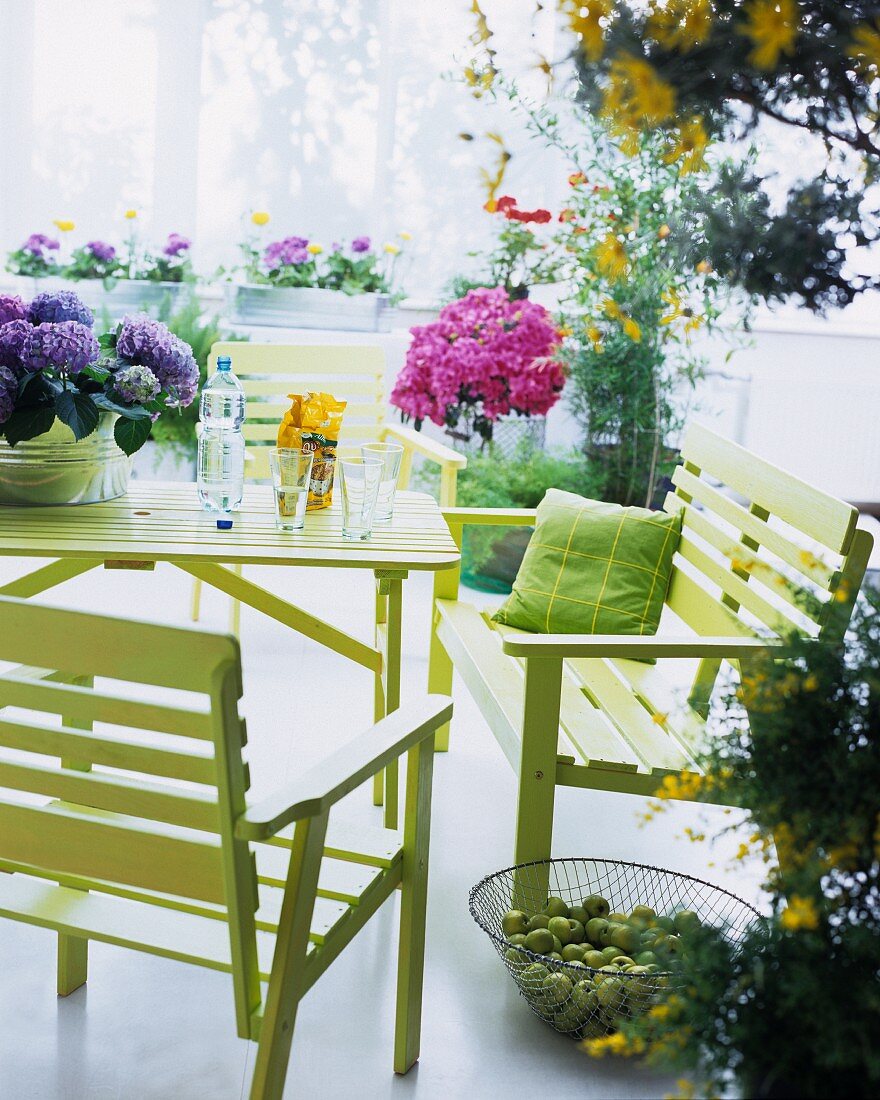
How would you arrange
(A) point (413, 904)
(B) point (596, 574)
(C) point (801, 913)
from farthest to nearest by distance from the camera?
(B) point (596, 574)
(A) point (413, 904)
(C) point (801, 913)

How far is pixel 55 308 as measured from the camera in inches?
92.2

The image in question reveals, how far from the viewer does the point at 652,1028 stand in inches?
45.2

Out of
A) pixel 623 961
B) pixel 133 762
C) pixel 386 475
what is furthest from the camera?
pixel 386 475

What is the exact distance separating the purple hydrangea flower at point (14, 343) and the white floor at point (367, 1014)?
1048 millimetres

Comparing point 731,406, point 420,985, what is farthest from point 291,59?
point 420,985

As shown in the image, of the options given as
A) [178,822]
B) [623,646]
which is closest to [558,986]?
[623,646]

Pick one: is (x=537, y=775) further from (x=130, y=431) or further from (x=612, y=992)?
(x=130, y=431)

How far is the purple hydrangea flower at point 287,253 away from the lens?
17.1ft

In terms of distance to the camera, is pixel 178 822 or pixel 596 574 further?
pixel 596 574

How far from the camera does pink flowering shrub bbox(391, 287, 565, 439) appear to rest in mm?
4391

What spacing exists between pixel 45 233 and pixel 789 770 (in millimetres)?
5176

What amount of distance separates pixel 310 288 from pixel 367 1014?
3.76 m

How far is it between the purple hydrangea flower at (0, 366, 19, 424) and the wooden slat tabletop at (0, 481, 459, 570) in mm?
212

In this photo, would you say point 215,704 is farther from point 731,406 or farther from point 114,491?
point 731,406
